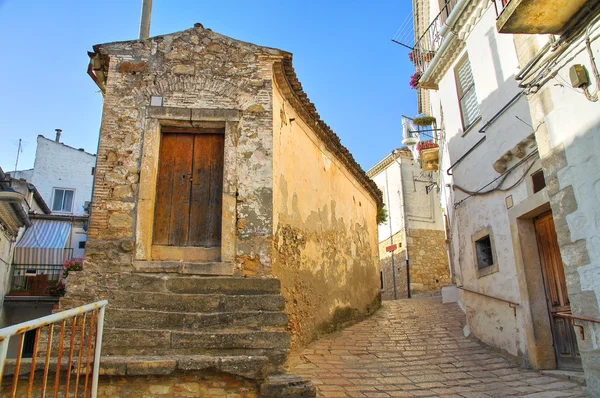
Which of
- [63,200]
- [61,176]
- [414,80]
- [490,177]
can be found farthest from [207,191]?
[61,176]

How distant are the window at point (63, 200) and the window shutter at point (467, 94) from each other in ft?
69.7

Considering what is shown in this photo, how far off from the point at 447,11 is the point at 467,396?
9.05 metres

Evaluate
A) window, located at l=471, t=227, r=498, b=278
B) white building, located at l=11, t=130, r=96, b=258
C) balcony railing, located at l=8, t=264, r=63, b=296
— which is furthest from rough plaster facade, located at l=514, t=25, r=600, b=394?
white building, located at l=11, t=130, r=96, b=258

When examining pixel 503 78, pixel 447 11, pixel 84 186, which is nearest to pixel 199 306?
pixel 503 78

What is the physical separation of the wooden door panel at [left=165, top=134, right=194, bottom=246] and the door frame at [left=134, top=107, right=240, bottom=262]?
0.84 ft

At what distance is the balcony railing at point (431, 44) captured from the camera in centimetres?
1102

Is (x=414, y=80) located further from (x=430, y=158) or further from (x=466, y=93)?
(x=466, y=93)

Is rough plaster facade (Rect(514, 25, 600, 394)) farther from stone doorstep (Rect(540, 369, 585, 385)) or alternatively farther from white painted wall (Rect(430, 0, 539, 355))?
white painted wall (Rect(430, 0, 539, 355))

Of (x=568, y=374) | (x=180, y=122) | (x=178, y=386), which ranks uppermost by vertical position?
(x=180, y=122)

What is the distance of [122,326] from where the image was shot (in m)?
5.05

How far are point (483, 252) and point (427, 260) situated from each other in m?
12.4

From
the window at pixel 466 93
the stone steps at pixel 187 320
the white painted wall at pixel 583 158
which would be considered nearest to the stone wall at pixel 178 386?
the stone steps at pixel 187 320

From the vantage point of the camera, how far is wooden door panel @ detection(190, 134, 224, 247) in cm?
655

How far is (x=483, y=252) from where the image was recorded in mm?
8398
